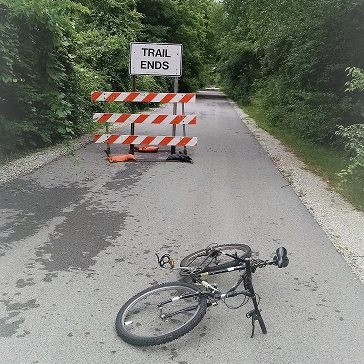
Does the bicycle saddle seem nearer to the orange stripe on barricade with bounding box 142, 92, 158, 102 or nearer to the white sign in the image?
the orange stripe on barricade with bounding box 142, 92, 158, 102

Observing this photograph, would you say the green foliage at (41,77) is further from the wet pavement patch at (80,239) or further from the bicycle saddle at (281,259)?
the bicycle saddle at (281,259)

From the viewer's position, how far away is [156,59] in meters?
11.6

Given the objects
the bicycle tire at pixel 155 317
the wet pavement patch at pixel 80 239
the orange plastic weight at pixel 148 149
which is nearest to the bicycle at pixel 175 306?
the bicycle tire at pixel 155 317

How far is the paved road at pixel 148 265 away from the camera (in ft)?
11.6

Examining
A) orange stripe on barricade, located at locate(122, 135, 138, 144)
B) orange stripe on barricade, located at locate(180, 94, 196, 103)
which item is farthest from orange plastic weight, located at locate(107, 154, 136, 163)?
orange stripe on barricade, located at locate(180, 94, 196, 103)

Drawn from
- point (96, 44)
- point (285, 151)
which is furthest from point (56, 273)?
point (96, 44)

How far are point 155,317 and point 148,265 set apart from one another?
115 centimetres

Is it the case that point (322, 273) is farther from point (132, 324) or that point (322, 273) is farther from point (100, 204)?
point (100, 204)

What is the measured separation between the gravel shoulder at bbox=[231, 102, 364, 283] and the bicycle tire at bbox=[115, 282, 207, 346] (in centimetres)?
203

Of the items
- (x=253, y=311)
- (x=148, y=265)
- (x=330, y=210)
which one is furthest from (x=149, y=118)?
(x=253, y=311)

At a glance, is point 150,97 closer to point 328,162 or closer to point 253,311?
point 328,162

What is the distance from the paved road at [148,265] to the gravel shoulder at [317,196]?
21 cm

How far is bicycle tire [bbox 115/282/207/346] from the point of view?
3484 millimetres

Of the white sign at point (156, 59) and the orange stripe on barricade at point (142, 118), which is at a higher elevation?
the white sign at point (156, 59)
